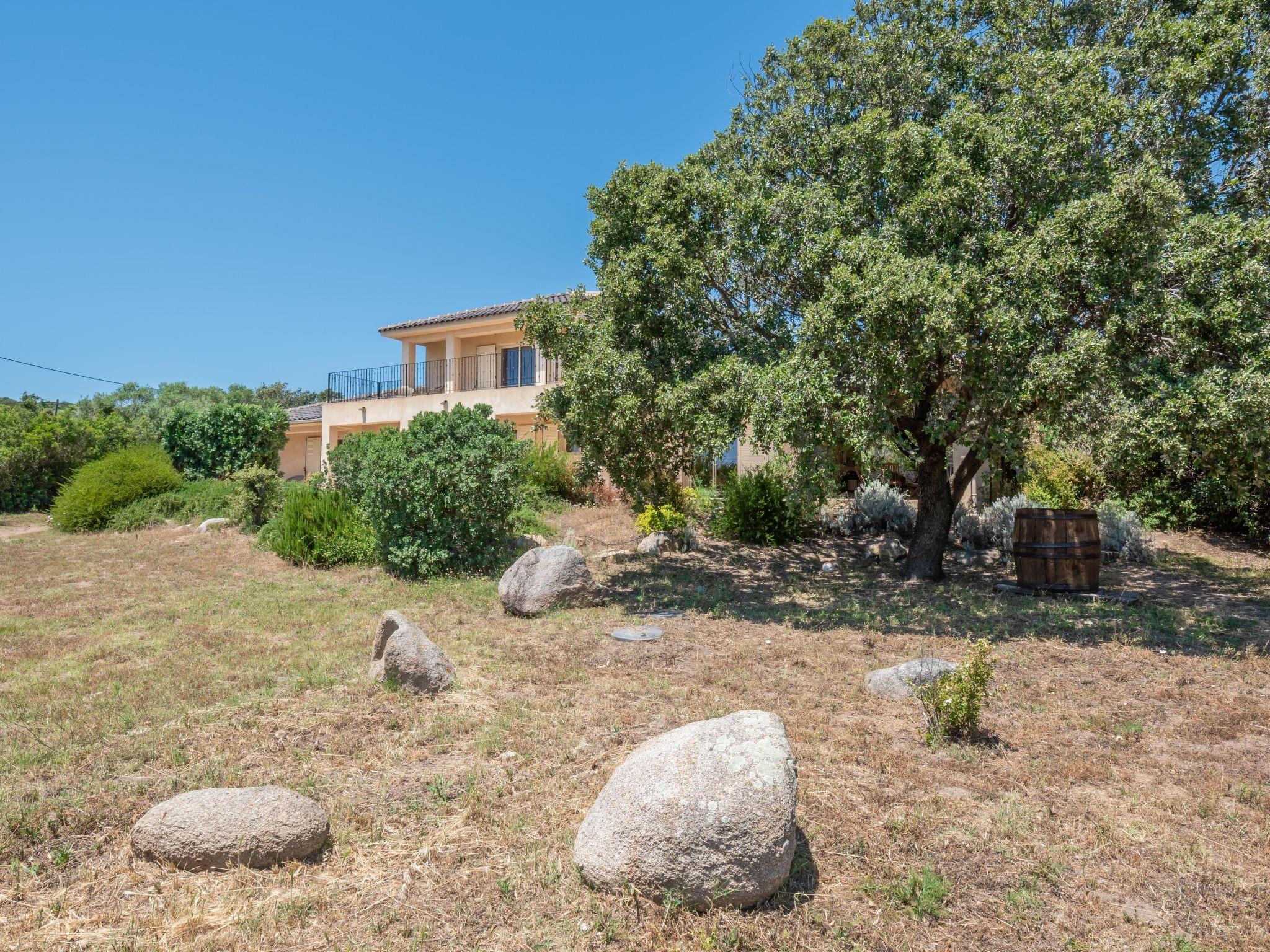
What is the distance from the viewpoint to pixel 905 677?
218 inches

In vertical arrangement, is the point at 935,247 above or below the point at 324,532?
above

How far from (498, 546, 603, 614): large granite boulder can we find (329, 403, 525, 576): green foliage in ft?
6.54

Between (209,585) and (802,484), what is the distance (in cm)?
806

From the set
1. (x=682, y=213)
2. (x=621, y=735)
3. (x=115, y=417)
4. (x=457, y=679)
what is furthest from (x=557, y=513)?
(x=115, y=417)

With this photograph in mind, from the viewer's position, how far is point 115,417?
74.3ft

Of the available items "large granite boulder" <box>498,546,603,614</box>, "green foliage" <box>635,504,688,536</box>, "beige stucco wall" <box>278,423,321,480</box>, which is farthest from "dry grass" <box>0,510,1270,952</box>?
"beige stucco wall" <box>278,423,321,480</box>

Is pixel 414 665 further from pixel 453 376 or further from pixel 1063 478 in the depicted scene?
pixel 453 376

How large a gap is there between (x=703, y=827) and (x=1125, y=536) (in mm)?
11963

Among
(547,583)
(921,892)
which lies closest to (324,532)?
(547,583)

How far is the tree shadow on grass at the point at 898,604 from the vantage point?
25.0ft

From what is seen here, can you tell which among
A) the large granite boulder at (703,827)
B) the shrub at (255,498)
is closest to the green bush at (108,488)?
the shrub at (255,498)

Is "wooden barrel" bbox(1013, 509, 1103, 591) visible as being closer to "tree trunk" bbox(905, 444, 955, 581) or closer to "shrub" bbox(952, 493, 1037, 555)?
"tree trunk" bbox(905, 444, 955, 581)

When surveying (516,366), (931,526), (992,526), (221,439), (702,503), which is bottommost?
(992,526)

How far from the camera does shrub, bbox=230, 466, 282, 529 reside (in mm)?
14898
